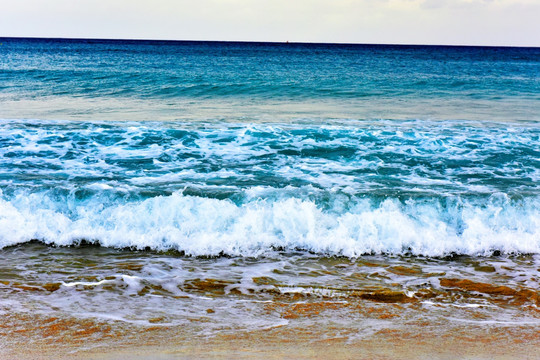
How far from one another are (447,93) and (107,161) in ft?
57.1

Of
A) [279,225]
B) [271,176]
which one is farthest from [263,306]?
[271,176]

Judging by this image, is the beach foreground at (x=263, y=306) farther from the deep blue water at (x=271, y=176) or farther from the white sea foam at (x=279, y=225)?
the deep blue water at (x=271, y=176)

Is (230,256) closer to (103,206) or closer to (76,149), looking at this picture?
(103,206)

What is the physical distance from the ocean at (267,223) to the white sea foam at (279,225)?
0.09 ft

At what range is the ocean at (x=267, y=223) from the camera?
4.81 meters

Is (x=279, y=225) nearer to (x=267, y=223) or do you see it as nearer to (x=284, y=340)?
(x=267, y=223)

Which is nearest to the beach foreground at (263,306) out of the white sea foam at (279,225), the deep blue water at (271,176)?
the white sea foam at (279,225)

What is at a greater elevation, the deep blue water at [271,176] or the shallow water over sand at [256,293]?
the deep blue water at [271,176]

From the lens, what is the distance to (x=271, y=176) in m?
9.20

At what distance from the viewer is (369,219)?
23.7 ft

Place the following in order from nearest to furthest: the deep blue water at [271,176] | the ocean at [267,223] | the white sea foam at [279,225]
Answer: the ocean at [267,223] < the white sea foam at [279,225] < the deep blue water at [271,176]

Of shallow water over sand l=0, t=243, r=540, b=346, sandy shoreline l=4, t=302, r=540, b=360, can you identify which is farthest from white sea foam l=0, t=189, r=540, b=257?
sandy shoreline l=4, t=302, r=540, b=360

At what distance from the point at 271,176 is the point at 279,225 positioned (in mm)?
2255

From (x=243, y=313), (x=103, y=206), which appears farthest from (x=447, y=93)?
(x=243, y=313)
